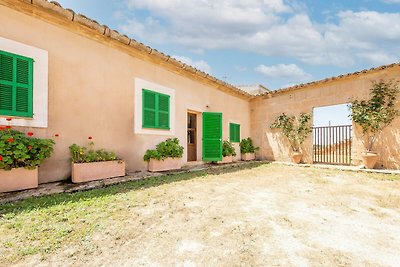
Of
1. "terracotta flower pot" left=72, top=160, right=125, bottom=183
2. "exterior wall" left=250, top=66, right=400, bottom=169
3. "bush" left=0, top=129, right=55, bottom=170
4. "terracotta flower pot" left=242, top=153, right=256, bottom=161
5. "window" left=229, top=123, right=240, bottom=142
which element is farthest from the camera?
"terracotta flower pot" left=242, top=153, right=256, bottom=161

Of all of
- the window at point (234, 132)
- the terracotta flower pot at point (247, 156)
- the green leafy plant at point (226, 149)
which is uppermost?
the window at point (234, 132)

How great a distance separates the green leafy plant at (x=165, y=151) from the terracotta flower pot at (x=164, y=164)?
11 cm

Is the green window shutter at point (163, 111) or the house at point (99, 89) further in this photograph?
the green window shutter at point (163, 111)

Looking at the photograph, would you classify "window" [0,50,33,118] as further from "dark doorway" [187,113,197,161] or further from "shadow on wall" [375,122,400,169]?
"shadow on wall" [375,122,400,169]

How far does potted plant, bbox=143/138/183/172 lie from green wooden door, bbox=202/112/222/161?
6.11 ft

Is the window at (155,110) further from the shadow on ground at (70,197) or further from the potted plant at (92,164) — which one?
the shadow on ground at (70,197)

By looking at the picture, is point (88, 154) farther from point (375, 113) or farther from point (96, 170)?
point (375, 113)

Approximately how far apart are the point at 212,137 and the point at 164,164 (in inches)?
105

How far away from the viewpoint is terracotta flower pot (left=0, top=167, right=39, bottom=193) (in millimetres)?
3238

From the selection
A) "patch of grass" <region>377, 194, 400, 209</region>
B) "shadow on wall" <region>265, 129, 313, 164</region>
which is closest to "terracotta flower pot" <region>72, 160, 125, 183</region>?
"patch of grass" <region>377, 194, 400, 209</region>

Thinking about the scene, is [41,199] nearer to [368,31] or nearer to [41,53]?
[41,53]

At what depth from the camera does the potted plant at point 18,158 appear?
319cm

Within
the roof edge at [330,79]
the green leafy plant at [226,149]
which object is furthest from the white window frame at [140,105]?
the roof edge at [330,79]

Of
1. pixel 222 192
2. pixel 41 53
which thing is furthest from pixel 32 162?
pixel 222 192
